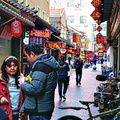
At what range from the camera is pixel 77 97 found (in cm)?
1240

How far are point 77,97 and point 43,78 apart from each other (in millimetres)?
8274

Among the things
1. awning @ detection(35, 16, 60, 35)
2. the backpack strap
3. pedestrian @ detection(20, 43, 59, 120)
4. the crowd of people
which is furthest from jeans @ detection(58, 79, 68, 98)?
the backpack strap

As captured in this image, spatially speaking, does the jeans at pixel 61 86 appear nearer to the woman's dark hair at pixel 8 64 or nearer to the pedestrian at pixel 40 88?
the woman's dark hair at pixel 8 64

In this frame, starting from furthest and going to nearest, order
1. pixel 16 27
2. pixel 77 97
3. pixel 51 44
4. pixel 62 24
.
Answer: pixel 62 24 < pixel 51 44 < pixel 77 97 < pixel 16 27

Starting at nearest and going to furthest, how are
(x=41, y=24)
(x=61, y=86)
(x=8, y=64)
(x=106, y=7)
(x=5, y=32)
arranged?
1. (x=8, y=64)
2. (x=5, y=32)
3. (x=61, y=86)
4. (x=41, y=24)
5. (x=106, y=7)

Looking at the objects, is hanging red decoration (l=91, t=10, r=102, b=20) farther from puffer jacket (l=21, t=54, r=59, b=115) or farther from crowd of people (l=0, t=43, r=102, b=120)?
puffer jacket (l=21, t=54, r=59, b=115)

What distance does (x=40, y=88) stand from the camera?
4262 millimetres

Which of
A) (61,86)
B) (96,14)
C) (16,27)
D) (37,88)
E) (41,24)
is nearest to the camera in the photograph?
(37,88)

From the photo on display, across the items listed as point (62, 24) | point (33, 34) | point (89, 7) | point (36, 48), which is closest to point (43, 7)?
point (33, 34)

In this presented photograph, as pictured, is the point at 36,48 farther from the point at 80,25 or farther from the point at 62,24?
the point at 80,25

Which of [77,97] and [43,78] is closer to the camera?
[43,78]

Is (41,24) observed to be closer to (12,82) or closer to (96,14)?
(96,14)

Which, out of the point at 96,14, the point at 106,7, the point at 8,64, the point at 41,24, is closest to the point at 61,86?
the point at 8,64

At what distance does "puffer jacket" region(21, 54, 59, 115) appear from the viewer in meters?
4.26
